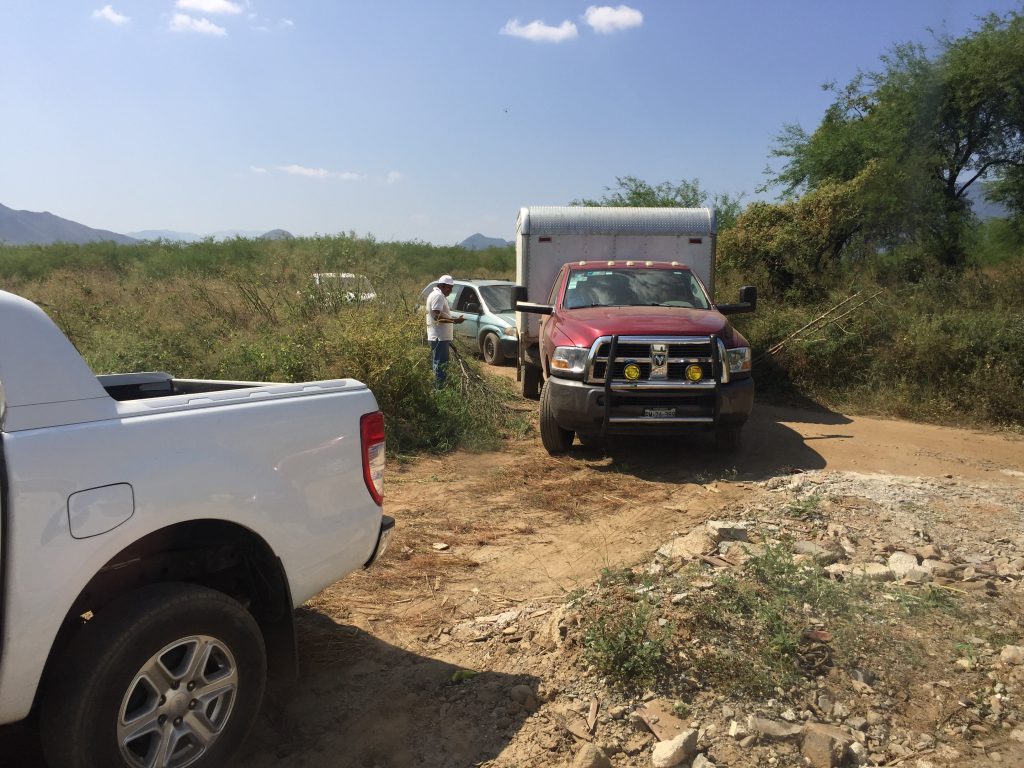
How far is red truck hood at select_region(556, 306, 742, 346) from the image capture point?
745 centimetres

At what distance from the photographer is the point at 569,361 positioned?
7590 millimetres

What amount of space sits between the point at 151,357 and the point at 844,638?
883cm

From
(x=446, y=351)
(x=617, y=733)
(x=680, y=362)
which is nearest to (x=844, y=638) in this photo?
(x=617, y=733)

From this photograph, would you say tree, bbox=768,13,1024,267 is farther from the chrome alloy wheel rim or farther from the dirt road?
the chrome alloy wheel rim

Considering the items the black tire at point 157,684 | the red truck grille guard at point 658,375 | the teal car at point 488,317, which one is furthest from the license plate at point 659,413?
the teal car at point 488,317

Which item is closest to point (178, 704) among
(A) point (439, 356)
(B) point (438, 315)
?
(B) point (438, 315)

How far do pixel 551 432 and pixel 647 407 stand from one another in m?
1.11

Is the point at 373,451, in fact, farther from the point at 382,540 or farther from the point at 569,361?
the point at 569,361

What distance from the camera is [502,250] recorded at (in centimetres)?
4634

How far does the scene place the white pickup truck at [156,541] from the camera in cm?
232

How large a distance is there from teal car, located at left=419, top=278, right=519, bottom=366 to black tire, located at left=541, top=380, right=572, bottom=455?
563 cm

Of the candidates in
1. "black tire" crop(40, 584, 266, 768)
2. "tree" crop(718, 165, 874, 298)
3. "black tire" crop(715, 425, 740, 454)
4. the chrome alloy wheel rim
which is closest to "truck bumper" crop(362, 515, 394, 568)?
"black tire" crop(40, 584, 266, 768)

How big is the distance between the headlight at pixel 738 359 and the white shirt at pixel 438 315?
3.80 m

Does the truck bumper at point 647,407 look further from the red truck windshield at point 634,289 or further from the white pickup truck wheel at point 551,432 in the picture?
the red truck windshield at point 634,289
